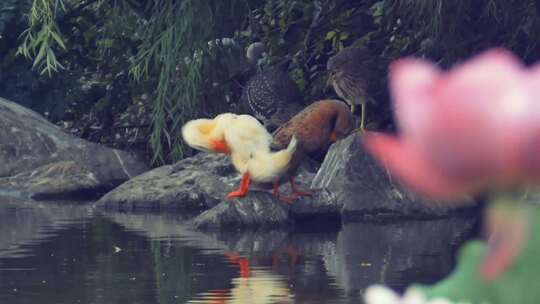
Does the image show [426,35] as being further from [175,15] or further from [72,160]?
[72,160]

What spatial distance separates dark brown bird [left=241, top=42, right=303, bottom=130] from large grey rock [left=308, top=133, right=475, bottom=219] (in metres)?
1.04

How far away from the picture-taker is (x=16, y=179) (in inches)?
543

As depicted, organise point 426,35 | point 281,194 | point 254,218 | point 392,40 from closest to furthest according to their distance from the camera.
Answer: point 254,218, point 281,194, point 426,35, point 392,40

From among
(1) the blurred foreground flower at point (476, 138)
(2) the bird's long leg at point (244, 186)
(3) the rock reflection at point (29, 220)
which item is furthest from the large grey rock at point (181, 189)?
(1) the blurred foreground flower at point (476, 138)

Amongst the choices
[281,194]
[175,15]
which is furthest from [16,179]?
[281,194]

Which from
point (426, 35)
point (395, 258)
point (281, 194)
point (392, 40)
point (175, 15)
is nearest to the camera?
point (395, 258)

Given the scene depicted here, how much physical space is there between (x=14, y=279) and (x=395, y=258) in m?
2.30

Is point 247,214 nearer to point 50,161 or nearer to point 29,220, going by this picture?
point 29,220

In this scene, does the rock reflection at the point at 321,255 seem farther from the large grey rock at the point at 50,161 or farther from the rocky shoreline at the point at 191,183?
the large grey rock at the point at 50,161

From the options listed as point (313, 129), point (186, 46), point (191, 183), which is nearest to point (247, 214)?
point (313, 129)

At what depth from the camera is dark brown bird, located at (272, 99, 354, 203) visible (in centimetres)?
1093

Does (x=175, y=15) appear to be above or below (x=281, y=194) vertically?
above

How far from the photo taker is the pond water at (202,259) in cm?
714

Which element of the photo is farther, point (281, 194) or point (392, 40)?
point (392, 40)
